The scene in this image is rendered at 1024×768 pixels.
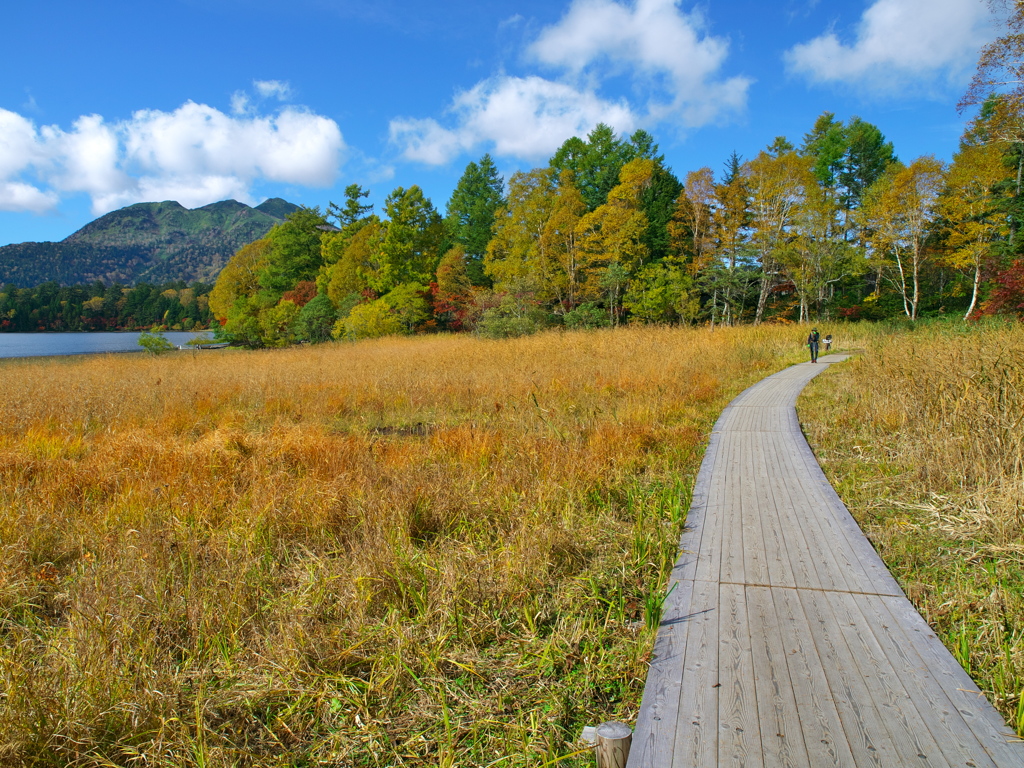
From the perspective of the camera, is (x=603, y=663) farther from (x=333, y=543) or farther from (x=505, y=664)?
(x=333, y=543)

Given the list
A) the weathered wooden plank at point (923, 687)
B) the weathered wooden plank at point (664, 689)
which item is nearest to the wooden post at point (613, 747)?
the weathered wooden plank at point (664, 689)

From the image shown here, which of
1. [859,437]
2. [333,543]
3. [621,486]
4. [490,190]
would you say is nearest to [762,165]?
[490,190]

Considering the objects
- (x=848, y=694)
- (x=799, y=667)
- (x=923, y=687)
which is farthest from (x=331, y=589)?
(x=923, y=687)

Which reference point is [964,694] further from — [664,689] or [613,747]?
[613,747]

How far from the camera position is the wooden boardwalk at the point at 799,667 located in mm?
1791

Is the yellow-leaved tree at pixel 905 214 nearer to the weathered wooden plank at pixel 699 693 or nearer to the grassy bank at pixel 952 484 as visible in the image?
the grassy bank at pixel 952 484

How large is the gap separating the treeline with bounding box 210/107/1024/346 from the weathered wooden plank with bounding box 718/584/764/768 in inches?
851

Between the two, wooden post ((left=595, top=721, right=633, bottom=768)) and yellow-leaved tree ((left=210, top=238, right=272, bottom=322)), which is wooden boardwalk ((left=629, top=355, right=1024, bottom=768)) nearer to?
wooden post ((left=595, top=721, right=633, bottom=768))

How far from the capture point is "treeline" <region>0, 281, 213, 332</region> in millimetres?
90875

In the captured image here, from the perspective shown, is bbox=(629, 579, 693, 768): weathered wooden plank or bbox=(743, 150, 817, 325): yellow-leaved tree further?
bbox=(743, 150, 817, 325): yellow-leaved tree

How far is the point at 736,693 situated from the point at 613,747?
64 centimetres

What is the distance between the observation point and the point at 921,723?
1.88 metres

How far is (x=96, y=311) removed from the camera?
94.6 m

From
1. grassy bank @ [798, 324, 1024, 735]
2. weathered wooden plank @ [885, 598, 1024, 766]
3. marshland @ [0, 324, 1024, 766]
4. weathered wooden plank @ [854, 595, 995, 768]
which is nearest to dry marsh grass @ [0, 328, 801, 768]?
marshland @ [0, 324, 1024, 766]
